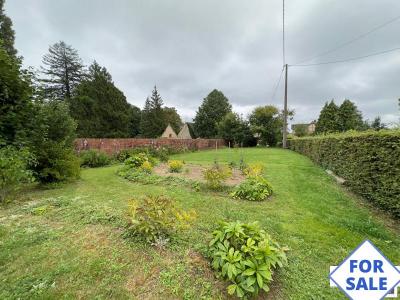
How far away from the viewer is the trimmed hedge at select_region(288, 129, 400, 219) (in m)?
3.79

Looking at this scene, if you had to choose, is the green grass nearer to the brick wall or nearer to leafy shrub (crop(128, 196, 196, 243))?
leafy shrub (crop(128, 196, 196, 243))

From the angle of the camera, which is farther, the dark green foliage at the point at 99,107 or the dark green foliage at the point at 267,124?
the dark green foliage at the point at 267,124

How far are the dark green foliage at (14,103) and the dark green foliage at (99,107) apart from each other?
27.2m

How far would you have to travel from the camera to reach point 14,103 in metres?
2.81

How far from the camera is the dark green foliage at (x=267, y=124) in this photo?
28281mm

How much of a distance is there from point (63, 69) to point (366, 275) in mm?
37531

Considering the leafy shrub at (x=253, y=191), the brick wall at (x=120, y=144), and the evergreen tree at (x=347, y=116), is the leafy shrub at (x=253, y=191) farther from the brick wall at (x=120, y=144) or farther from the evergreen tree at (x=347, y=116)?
the evergreen tree at (x=347, y=116)

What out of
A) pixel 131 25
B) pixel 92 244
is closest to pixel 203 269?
pixel 92 244

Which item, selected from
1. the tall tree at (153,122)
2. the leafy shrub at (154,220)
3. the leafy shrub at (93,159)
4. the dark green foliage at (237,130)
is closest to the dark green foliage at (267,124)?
the dark green foliage at (237,130)

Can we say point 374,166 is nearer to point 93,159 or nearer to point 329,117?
point 93,159

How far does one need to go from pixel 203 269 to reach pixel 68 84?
3591 centimetres

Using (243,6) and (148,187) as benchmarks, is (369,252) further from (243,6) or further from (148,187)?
(243,6)

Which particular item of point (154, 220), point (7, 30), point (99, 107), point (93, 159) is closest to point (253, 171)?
point (154, 220)

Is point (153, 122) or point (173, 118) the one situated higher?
point (173, 118)
